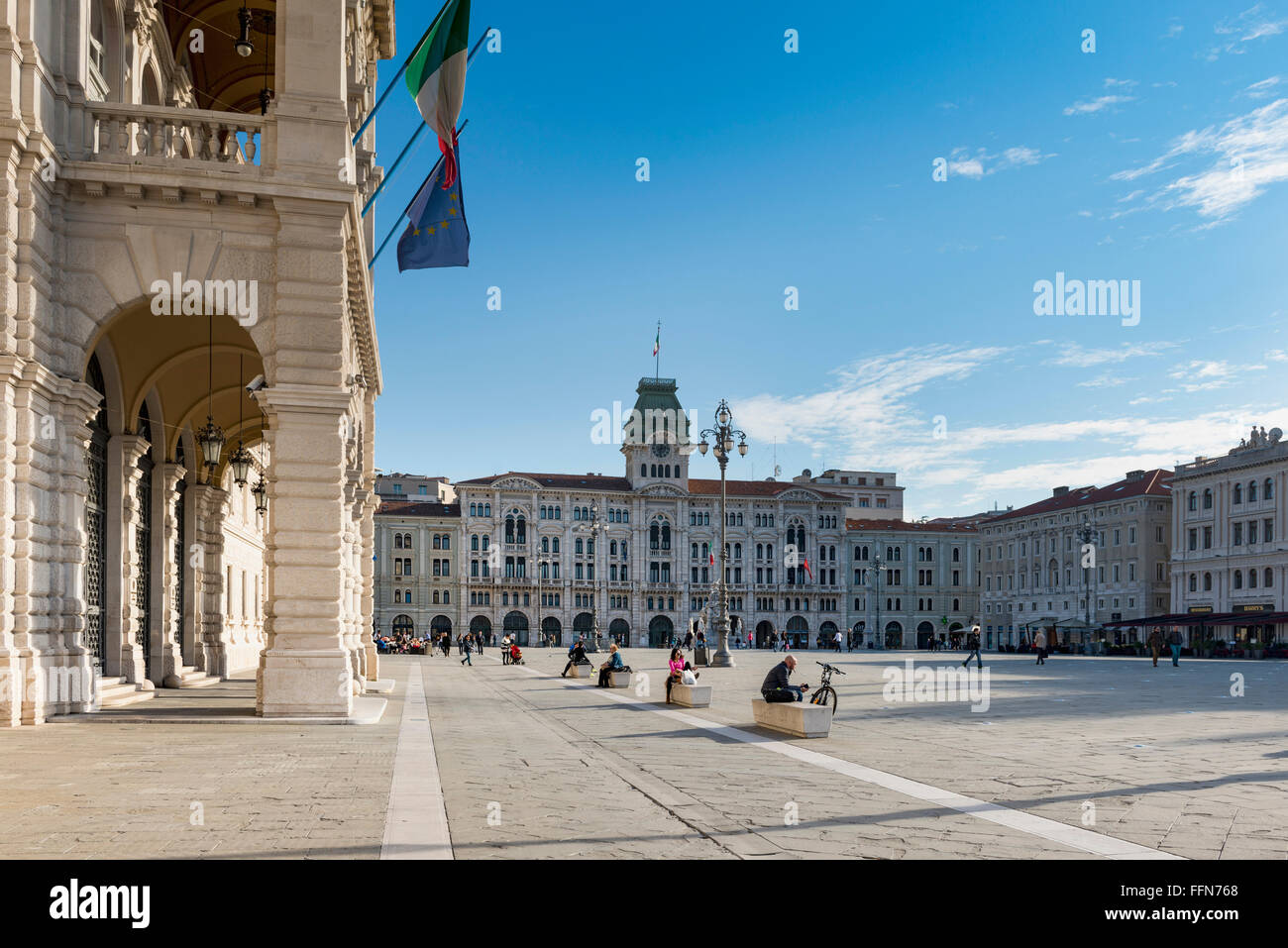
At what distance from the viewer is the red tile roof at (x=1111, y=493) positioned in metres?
92.1

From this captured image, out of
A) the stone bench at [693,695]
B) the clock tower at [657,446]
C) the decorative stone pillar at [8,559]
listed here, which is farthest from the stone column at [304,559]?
the clock tower at [657,446]

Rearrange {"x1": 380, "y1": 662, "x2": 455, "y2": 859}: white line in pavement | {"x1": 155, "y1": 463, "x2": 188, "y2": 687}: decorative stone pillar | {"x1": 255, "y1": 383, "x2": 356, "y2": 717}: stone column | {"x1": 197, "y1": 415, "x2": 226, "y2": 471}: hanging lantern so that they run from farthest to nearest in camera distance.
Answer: {"x1": 155, "y1": 463, "x2": 188, "y2": 687}: decorative stone pillar
{"x1": 197, "y1": 415, "x2": 226, "y2": 471}: hanging lantern
{"x1": 255, "y1": 383, "x2": 356, "y2": 717}: stone column
{"x1": 380, "y1": 662, "x2": 455, "y2": 859}: white line in pavement

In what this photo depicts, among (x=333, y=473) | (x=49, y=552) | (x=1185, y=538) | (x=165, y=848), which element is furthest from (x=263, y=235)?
(x=1185, y=538)

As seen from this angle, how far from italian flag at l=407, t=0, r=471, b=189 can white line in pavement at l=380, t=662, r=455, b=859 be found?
34.7 ft

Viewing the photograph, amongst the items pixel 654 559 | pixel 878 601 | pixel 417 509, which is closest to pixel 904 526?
pixel 878 601

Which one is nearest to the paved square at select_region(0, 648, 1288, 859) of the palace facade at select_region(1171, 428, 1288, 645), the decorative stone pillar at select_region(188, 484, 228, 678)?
the decorative stone pillar at select_region(188, 484, 228, 678)

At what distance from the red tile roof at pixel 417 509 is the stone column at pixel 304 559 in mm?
93819

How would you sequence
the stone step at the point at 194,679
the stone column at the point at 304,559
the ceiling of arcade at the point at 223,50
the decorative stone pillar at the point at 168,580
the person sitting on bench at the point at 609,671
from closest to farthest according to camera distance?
the stone column at the point at 304,559, the ceiling of arcade at the point at 223,50, the decorative stone pillar at the point at 168,580, the stone step at the point at 194,679, the person sitting on bench at the point at 609,671

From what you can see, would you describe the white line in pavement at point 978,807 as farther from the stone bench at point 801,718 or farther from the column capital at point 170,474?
the column capital at point 170,474

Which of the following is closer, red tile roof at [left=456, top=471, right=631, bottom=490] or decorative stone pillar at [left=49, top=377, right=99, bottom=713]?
decorative stone pillar at [left=49, top=377, right=99, bottom=713]

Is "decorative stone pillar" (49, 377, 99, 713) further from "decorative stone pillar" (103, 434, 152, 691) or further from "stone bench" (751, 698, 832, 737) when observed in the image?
"stone bench" (751, 698, 832, 737)

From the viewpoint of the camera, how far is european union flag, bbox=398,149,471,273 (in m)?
20.8

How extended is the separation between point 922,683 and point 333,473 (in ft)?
68.3

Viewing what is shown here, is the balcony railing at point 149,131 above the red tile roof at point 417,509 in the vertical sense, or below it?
above
